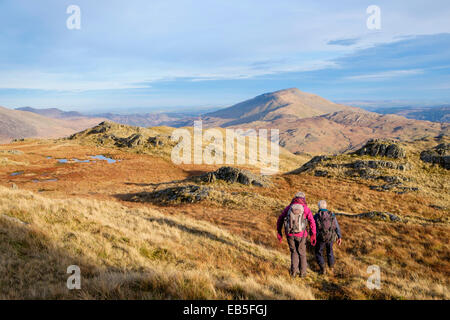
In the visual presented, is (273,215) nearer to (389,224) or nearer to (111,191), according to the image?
(389,224)

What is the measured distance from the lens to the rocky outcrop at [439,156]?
39.2m

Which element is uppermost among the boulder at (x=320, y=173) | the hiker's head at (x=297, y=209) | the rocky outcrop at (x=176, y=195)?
the hiker's head at (x=297, y=209)

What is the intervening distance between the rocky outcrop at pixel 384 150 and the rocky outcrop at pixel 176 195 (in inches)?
1336

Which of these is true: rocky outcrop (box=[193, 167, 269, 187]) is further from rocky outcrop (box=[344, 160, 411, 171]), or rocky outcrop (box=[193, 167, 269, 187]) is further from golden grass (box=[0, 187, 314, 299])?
golden grass (box=[0, 187, 314, 299])

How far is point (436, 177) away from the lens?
119 ft

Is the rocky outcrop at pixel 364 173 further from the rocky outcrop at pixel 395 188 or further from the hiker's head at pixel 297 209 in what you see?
the hiker's head at pixel 297 209

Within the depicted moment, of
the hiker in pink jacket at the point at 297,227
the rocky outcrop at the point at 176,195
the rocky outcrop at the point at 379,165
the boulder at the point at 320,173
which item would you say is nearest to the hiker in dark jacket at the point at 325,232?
the hiker in pink jacket at the point at 297,227

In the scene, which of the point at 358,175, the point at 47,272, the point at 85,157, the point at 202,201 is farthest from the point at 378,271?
the point at 85,157

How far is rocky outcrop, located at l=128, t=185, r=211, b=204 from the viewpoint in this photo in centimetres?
2645

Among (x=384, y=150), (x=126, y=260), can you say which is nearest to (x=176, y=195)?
(x=126, y=260)

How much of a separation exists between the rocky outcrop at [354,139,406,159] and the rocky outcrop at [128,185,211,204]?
33.9m

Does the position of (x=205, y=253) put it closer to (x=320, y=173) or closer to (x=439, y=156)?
(x=320, y=173)
